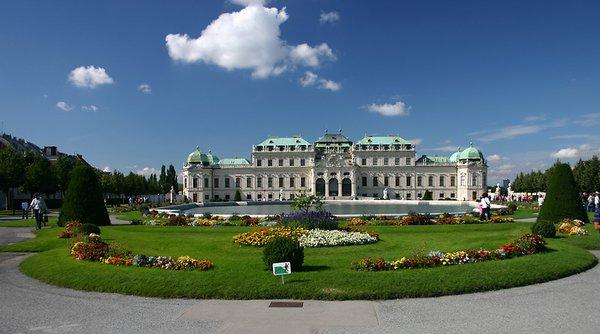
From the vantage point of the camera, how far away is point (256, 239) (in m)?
19.3

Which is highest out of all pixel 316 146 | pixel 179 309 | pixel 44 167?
pixel 316 146

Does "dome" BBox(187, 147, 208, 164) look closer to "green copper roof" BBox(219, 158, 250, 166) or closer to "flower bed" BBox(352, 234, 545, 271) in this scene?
"green copper roof" BBox(219, 158, 250, 166)

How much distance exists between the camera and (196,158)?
354 ft

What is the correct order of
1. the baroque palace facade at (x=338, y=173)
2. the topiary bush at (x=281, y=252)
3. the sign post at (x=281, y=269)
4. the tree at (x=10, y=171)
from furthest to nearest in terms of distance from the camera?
the baroque palace facade at (x=338, y=173)
the tree at (x=10, y=171)
the topiary bush at (x=281, y=252)
the sign post at (x=281, y=269)

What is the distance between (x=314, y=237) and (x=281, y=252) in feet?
21.7

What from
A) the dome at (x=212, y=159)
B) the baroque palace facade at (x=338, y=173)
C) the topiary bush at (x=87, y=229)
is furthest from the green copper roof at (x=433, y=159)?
the topiary bush at (x=87, y=229)

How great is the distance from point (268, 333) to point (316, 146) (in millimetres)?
104224

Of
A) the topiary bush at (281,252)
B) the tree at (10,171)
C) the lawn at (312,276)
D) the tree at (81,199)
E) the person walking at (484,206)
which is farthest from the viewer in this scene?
the tree at (10,171)

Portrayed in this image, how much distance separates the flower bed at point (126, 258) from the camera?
1384 cm

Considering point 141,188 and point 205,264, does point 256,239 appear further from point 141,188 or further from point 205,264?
point 141,188

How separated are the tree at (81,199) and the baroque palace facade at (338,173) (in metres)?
72.4

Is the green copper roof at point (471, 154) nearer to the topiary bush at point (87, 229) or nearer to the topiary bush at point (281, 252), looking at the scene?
the topiary bush at point (87, 229)

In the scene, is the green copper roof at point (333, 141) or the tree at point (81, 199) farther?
the green copper roof at point (333, 141)

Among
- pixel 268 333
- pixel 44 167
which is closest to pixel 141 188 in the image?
pixel 44 167
